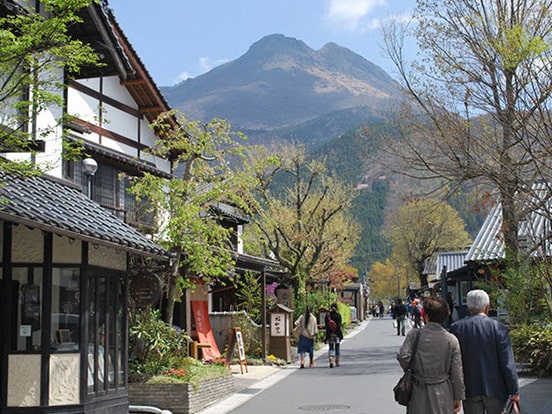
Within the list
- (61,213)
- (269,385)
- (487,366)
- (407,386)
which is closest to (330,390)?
(269,385)

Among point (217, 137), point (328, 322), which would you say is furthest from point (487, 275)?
point (217, 137)

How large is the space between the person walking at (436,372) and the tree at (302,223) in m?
22.0

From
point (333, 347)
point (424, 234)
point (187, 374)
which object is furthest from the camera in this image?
point (424, 234)

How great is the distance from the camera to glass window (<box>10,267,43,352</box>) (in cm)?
1124

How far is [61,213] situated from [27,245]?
90 centimetres

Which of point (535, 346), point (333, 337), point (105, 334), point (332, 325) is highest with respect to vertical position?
point (105, 334)

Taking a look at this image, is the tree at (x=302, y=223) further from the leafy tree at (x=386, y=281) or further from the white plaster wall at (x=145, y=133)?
the leafy tree at (x=386, y=281)

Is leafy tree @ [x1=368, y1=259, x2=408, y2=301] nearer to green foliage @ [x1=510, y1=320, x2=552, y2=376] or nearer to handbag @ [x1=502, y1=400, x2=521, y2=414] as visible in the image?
green foliage @ [x1=510, y1=320, x2=552, y2=376]

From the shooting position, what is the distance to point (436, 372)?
7324 millimetres

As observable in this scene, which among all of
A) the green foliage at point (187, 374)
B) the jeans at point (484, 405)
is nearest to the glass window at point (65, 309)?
the green foliage at point (187, 374)

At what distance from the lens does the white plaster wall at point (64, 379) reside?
11195 millimetres

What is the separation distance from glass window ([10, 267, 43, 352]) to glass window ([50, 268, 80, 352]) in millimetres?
227

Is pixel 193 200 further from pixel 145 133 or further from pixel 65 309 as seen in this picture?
pixel 145 133

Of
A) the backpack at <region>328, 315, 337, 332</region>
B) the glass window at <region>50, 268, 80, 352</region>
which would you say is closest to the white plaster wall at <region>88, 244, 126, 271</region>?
the glass window at <region>50, 268, 80, 352</region>
